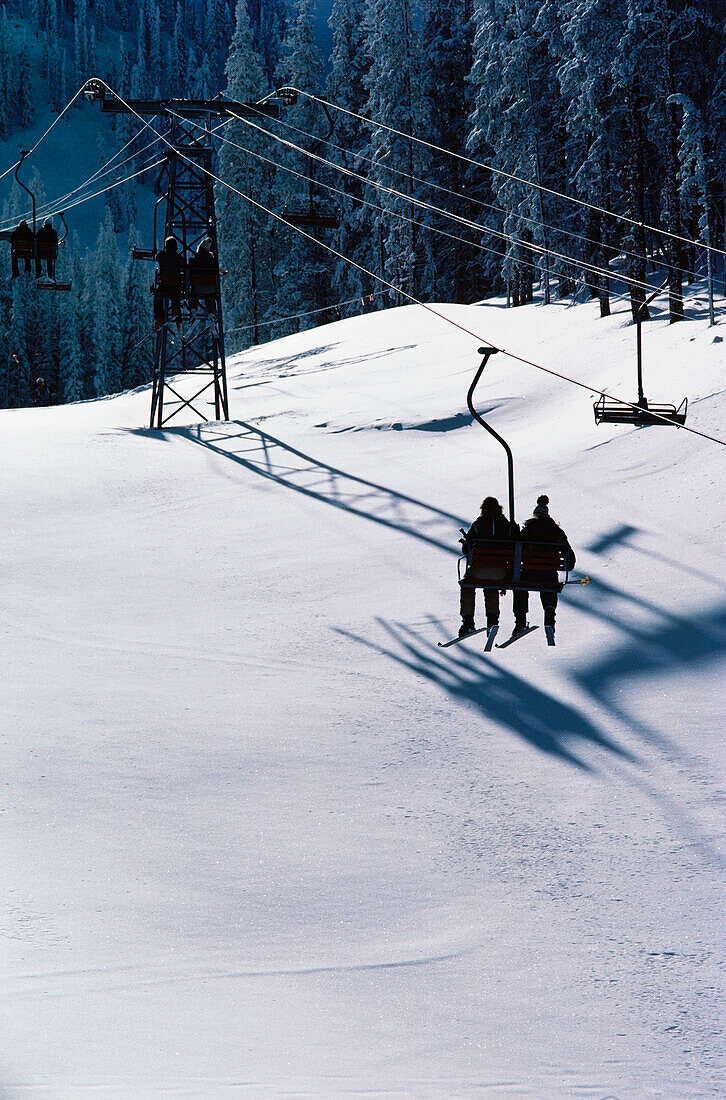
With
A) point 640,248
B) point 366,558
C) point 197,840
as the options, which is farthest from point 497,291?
point 197,840

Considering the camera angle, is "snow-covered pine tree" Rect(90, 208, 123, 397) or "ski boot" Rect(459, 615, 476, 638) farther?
"snow-covered pine tree" Rect(90, 208, 123, 397)

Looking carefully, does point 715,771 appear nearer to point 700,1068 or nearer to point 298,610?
point 700,1068

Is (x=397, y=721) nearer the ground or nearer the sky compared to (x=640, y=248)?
nearer the ground

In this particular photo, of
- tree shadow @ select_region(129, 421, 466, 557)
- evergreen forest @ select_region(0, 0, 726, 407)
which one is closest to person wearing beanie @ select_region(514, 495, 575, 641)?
evergreen forest @ select_region(0, 0, 726, 407)

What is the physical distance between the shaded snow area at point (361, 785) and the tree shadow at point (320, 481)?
0.12m

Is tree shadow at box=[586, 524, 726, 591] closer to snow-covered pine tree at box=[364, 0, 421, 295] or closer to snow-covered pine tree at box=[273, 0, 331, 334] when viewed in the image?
snow-covered pine tree at box=[364, 0, 421, 295]

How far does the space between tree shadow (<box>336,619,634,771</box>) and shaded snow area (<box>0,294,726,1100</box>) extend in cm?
4

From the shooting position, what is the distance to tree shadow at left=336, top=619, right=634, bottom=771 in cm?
1238

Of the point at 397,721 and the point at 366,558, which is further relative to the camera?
the point at 366,558

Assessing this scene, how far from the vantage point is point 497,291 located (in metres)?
56.8

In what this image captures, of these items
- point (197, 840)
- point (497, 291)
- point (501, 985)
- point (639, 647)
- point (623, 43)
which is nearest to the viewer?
point (501, 985)

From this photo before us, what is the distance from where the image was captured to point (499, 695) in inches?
540

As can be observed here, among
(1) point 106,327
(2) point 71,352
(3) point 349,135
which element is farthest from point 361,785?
(1) point 106,327

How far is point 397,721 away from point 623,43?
78.4 feet
